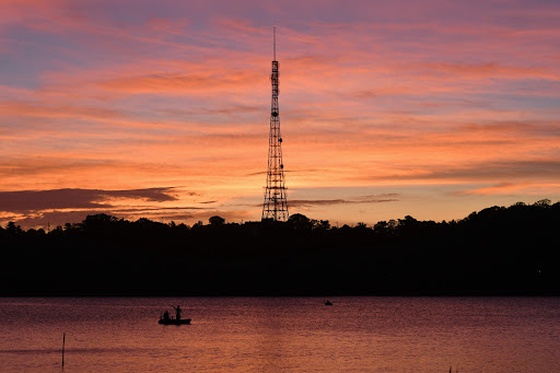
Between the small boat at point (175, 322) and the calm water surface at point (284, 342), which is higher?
the small boat at point (175, 322)

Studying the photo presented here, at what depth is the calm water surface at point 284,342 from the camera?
94.6 metres

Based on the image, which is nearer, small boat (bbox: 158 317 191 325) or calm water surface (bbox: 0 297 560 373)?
calm water surface (bbox: 0 297 560 373)

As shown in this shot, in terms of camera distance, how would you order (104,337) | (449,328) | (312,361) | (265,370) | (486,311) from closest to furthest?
1. (265,370)
2. (312,361)
3. (104,337)
4. (449,328)
5. (486,311)

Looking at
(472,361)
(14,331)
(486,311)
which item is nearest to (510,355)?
(472,361)

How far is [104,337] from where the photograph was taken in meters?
127

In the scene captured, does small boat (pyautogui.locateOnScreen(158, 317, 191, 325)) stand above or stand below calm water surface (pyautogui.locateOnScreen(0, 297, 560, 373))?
above

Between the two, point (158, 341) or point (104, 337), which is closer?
point (158, 341)

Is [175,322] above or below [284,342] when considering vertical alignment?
above

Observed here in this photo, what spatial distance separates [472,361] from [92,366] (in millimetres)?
37350

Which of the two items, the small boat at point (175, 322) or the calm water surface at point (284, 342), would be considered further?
the small boat at point (175, 322)

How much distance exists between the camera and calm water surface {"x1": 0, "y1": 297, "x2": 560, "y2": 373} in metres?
94.6

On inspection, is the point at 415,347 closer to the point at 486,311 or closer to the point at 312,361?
the point at 312,361

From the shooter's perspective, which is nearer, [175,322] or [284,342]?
[284,342]

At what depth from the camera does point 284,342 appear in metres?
121
